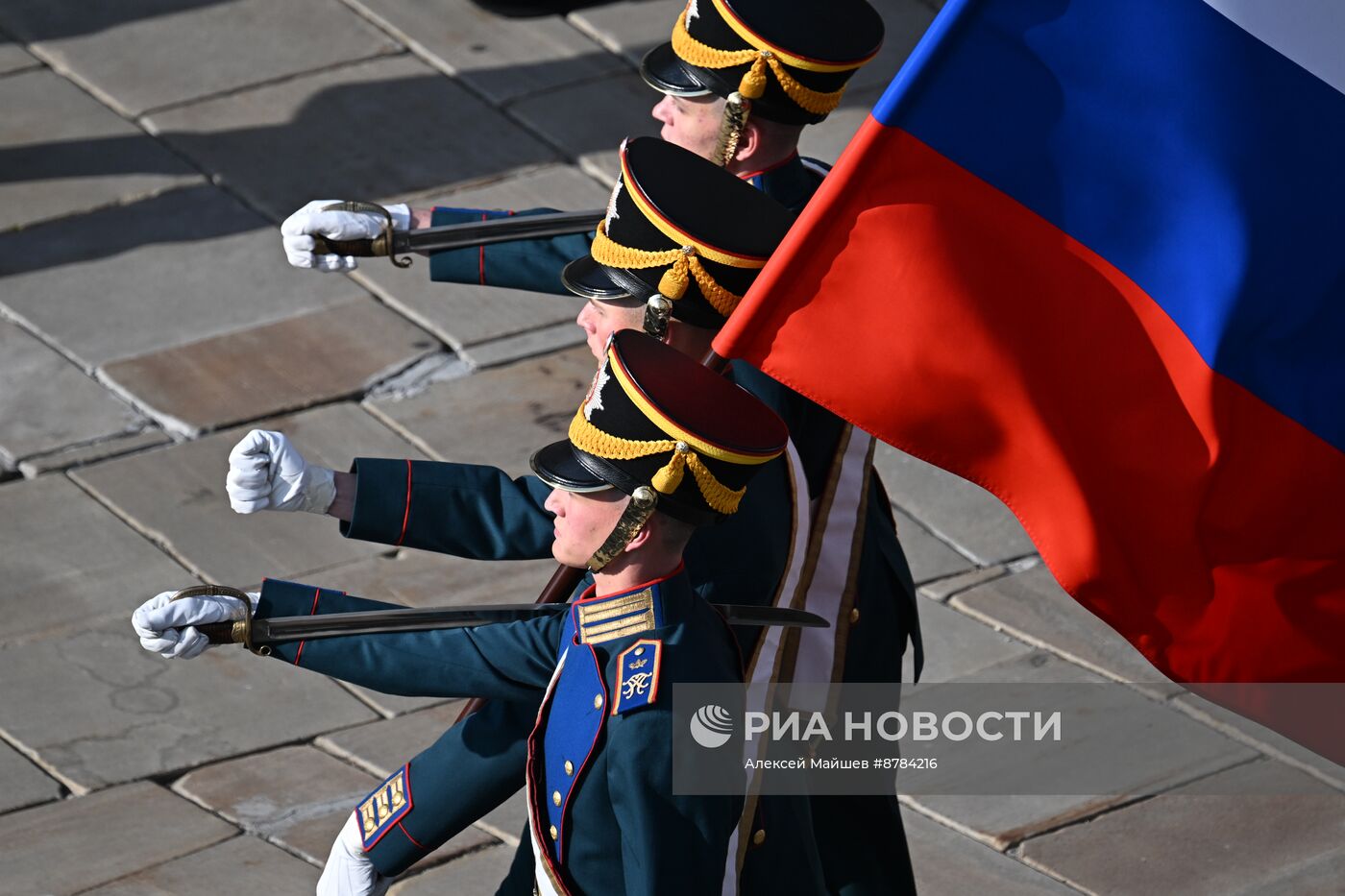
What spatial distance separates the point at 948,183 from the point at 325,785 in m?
2.70

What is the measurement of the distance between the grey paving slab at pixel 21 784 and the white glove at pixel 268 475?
1.78 m

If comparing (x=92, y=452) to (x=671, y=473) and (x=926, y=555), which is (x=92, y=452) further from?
(x=671, y=473)

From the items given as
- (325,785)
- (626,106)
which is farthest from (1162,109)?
(626,106)

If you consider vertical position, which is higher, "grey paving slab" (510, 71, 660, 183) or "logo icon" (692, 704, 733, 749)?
"logo icon" (692, 704, 733, 749)

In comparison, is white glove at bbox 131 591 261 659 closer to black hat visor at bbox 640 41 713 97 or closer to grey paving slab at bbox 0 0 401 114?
black hat visor at bbox 640 41 713 97

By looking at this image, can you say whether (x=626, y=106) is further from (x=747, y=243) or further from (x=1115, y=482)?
(x=1115, y=482)

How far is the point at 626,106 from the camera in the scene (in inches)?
354

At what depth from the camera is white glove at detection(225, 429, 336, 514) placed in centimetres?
380

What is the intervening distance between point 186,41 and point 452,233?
493cm

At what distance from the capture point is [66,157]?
8336mm

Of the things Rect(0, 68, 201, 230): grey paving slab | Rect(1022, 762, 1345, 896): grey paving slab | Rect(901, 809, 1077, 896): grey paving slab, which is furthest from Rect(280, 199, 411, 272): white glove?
Rect(0, 68, 201, 230): grey paving slab

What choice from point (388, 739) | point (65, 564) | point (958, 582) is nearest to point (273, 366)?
point (65, 564)

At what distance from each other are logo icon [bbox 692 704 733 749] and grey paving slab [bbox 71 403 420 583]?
3.01 meters

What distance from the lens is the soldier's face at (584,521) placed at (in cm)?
336
